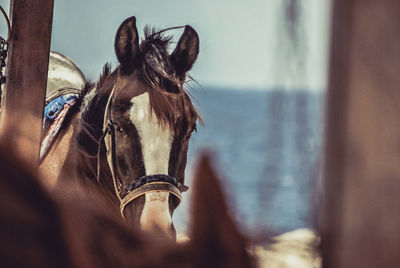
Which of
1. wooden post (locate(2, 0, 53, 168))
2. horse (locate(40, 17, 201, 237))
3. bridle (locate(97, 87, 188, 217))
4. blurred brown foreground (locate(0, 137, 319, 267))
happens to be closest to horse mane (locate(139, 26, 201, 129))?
horse (locate(40, 17, 201, 237))

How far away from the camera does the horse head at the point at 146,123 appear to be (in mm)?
2338

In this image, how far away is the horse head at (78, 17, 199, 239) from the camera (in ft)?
7.67

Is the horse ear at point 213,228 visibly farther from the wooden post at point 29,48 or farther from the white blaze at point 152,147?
the white blaze at point 152,147

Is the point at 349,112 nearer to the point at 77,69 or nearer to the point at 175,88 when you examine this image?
the point at 175,88

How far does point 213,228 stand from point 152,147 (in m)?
1.89

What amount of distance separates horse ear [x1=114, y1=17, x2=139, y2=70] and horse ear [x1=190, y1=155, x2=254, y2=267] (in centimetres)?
219

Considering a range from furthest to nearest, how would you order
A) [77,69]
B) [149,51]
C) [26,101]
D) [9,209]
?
A: [77,69]
[149,51]
[26,101]
[9,209]

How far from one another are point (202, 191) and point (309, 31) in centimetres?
16

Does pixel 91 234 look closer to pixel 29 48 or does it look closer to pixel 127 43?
pixel 29 48

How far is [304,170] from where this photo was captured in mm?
470

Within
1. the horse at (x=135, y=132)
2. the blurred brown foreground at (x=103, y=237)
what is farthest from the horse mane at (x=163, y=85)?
the blurred brown foreground at (x=103, y=237)

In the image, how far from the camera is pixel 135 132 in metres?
2.39

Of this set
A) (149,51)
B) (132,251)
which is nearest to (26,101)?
(149,51)

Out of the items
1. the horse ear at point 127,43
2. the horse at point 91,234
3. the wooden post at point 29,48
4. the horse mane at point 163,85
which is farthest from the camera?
the horse ear at point 127,43
